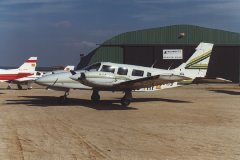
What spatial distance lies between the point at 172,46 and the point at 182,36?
1.92m

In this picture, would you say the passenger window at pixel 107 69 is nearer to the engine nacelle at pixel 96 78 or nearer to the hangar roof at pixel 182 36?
the engine nacelle at pixel 96 78

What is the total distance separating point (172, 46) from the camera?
49.1 metres

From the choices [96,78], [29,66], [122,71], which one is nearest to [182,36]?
[29,66]

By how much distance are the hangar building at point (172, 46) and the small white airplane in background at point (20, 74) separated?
14.3 metres

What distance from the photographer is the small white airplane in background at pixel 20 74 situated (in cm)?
3325

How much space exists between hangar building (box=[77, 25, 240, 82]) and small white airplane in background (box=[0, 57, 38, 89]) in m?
14.3

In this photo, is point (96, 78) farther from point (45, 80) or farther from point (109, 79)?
point (45, 80)

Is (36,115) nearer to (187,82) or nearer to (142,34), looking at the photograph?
(187,82)

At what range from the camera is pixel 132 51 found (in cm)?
4988

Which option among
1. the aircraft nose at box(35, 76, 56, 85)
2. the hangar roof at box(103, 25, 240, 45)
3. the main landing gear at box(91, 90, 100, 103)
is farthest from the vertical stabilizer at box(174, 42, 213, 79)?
the hangar roof at box(103, 25, 240, 45)

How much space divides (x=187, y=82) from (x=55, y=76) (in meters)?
9.31

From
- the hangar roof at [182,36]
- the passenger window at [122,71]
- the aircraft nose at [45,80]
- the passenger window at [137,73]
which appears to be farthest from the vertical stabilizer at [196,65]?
the hangar roof at [182,36]

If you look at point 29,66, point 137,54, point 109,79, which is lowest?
point 109,79

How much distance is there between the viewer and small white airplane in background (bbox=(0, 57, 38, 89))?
33250mm
